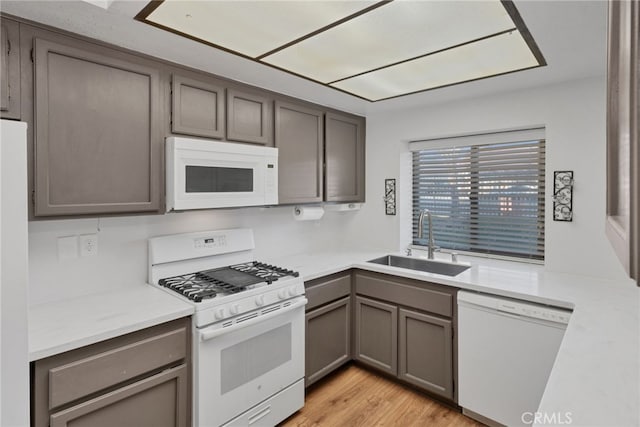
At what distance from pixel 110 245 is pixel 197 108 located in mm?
966

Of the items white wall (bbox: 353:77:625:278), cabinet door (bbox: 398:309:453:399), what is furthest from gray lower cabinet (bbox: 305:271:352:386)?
white wall (bbox: 353:77:625:278)

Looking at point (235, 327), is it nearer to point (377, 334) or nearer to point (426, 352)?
point (377, 334)

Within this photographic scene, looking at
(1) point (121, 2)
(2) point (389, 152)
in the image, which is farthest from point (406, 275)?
(1) point (121, 2)

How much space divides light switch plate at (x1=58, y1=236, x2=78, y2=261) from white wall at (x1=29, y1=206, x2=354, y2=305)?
0.07ft

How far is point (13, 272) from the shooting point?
3.72 feet

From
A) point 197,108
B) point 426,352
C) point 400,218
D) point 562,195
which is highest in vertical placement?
point 197,108

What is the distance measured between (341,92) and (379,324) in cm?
180

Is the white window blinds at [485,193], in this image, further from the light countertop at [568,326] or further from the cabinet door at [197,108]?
the cabinet door at [197,108]

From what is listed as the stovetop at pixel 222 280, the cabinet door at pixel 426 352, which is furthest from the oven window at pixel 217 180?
the cabinet door at pixel 426 352

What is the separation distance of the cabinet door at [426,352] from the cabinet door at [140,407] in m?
1.52

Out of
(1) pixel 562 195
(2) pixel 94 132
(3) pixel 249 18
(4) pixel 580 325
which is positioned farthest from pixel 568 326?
(2) pixel 94 132

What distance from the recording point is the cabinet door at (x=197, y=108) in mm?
1992

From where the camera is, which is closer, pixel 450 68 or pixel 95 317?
pixel 95 317

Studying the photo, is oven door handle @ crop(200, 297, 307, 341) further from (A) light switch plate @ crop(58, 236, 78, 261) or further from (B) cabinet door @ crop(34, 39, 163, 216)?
(A) light switch plate @ crop(58, 236, 78, 261)
